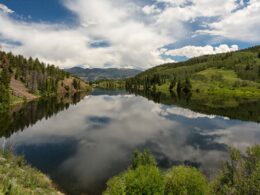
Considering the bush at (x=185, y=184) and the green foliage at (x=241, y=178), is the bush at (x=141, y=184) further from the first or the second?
the green foliage at (x=241, y=178)

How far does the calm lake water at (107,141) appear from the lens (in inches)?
2036

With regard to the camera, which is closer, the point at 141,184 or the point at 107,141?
the point at 141,184

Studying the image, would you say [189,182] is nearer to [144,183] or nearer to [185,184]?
[185,184]

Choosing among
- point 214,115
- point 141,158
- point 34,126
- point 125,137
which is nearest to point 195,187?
point 141,158

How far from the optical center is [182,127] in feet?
316

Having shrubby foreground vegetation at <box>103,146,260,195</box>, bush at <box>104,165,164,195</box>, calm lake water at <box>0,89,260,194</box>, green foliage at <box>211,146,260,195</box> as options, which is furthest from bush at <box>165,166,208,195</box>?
calm lake water at <box>0,89,260,194</box>

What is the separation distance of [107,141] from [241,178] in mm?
50232

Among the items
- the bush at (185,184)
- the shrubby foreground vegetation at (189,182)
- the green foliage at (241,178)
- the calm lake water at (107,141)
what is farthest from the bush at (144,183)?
the calm lake water at (107,141)

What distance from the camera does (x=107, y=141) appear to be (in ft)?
247

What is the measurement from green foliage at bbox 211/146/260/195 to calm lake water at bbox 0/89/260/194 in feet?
54.2

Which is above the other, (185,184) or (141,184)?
(141,184)

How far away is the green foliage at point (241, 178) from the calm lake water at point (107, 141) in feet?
54.2

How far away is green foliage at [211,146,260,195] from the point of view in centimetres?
2580

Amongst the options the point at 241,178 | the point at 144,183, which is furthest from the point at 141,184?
the point at 241,178
